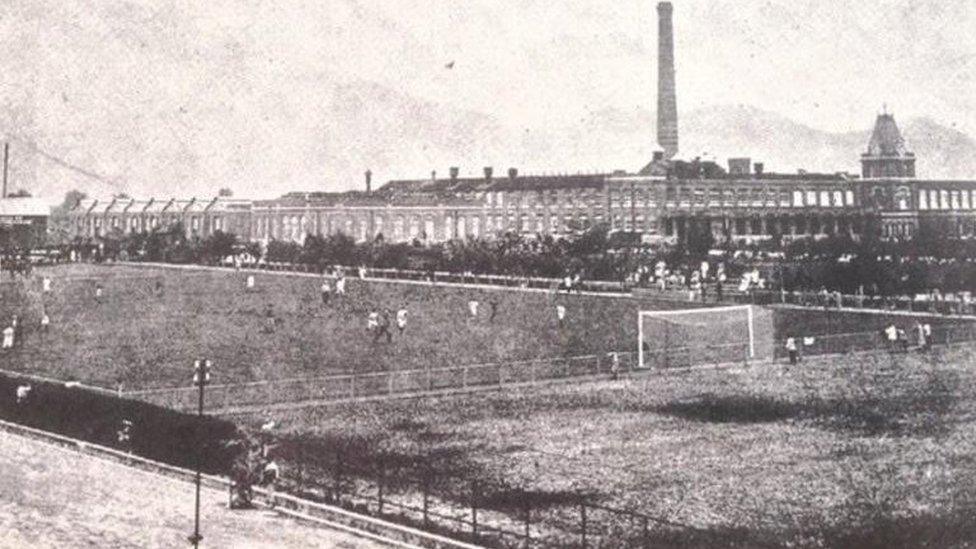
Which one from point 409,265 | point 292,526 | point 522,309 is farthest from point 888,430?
point 409,265

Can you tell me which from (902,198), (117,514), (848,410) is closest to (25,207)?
(902,198)

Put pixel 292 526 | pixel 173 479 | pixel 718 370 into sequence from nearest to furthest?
pixel 292 526 → pixel 173 479 → pixel 718 370

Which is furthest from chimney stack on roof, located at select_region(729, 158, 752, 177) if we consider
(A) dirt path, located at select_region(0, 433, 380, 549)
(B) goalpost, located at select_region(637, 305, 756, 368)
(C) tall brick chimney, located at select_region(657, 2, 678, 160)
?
(A) dirt path, located at select_region(0, 433, 380, 549)

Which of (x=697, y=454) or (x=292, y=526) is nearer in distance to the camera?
(x=292, y=526)

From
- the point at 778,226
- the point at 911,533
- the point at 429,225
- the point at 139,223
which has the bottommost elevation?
the point at 911,533

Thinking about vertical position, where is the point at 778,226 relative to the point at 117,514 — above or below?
above

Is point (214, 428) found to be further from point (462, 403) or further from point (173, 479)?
→ point (462, 403)

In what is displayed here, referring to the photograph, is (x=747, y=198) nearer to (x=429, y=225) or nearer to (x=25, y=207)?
(x=429, y=225)

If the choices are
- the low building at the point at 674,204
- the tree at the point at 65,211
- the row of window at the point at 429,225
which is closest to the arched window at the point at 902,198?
the low building at the point at 674,204
